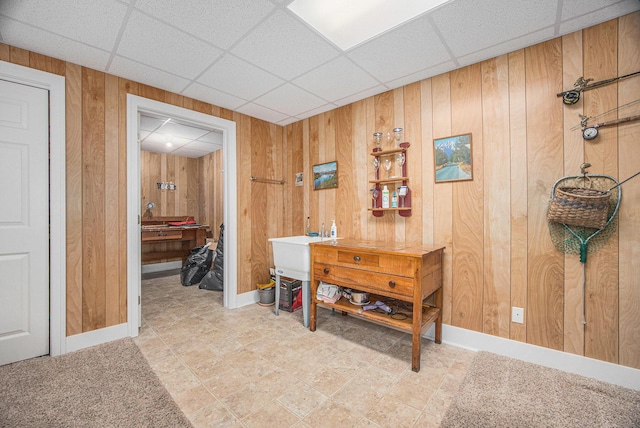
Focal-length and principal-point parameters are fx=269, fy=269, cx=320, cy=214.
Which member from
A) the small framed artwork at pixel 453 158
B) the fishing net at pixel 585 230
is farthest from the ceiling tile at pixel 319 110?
the fishing net at pixel 585 230

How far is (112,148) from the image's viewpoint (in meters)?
2.46

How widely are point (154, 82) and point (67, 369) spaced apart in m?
2.52

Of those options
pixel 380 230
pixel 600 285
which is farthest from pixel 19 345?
pixel 600 285

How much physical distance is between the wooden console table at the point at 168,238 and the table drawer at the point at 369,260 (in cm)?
342

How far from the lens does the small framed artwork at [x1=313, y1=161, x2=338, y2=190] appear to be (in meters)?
3.27

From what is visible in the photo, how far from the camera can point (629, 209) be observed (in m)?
1.73

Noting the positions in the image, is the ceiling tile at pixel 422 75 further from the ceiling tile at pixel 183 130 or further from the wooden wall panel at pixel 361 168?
the ceiling tile at pixel 183 130

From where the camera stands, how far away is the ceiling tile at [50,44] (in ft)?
6.06

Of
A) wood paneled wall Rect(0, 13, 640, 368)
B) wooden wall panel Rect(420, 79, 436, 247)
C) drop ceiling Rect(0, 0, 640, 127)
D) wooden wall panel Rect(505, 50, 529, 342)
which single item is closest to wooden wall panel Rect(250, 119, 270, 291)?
wood paneled wall Rect(0, 13, 640, 368)

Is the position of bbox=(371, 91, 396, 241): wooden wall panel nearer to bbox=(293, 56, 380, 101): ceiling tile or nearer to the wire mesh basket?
bbox=(293, 56, 380, 101): ceiling tile

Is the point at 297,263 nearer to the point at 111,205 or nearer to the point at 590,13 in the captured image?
the point at 111,205

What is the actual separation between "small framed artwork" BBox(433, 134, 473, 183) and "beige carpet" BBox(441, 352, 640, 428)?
1.51m

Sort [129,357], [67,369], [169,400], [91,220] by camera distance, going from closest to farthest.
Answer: [169,400] < [67,369] < [129,357] < [91,220]

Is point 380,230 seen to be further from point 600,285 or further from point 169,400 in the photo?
point 169,400
